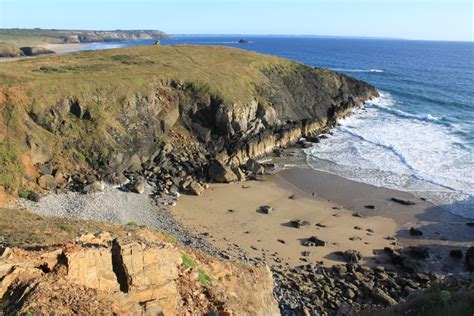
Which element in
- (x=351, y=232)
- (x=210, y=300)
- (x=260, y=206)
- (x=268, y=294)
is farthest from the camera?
(x=260, y=206)

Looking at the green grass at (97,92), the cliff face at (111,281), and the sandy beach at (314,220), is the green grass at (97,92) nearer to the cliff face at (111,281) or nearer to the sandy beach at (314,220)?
the sandy beach at (314,220)

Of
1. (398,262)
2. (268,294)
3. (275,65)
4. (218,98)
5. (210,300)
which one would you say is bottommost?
(398,262)

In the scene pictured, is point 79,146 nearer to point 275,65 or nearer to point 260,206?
point 260,206

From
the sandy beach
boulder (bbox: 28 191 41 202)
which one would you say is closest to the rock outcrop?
the sandy beach

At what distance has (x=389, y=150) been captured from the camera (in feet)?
162

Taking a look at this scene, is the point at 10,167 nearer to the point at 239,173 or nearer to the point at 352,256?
the point at 239,173

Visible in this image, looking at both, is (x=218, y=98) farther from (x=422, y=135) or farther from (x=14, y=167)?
(x=422, y=135)

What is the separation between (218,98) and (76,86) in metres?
15.1

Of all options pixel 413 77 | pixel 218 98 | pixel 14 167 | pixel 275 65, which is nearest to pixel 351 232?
pixel 218 98

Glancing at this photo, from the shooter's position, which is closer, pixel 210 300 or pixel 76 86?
pixel 210 300

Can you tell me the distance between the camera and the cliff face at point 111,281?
11.6 meters

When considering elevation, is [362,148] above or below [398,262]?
above

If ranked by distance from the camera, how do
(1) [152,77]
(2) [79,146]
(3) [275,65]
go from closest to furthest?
(2) [79,146]
(1) [152,77]
(3) [275,65]

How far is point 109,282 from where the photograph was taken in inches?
508
